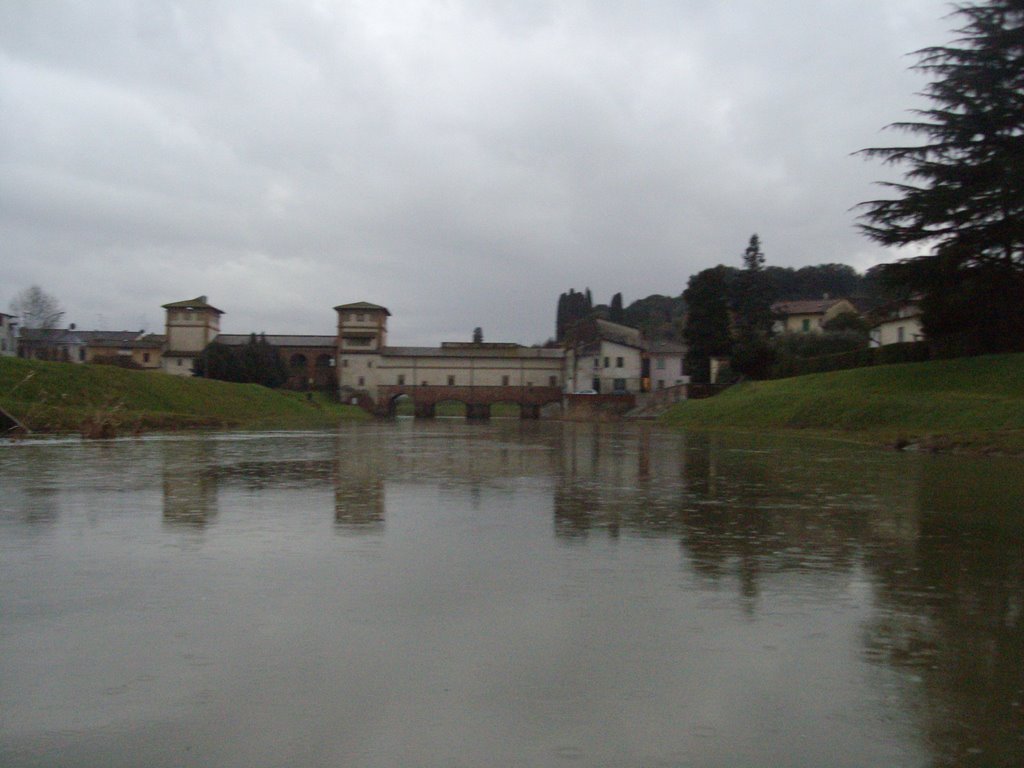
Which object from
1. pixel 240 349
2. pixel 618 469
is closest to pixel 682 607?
pixel 618 469

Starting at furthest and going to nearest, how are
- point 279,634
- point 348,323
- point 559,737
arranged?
point 348,323
point 279,634
point 559,737

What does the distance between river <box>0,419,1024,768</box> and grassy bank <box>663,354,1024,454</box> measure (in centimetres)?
1642

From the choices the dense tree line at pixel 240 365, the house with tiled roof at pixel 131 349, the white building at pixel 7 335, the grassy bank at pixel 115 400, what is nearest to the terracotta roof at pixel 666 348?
the dense tree line at pixel 240 365

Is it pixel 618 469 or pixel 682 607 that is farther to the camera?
pixel 618 469

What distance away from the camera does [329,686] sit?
4.50 metres

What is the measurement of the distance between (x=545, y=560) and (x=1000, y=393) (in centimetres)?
3374

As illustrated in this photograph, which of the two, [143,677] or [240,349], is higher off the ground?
[240,349]

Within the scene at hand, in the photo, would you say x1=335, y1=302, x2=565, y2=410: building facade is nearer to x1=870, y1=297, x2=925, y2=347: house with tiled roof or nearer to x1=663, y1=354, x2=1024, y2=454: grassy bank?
x1=870, y1=297, x2=925, y2=347: house with tiled roof

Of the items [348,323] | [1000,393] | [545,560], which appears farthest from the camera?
A: [348,323]

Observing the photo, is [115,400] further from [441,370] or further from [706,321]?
[441,370]

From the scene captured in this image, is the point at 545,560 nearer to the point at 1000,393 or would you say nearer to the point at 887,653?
the point at 887,653

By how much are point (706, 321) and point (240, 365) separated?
52622 millimetres

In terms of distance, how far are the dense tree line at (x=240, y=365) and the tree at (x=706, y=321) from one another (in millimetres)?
49929

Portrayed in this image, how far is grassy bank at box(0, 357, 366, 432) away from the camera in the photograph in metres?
33.4
